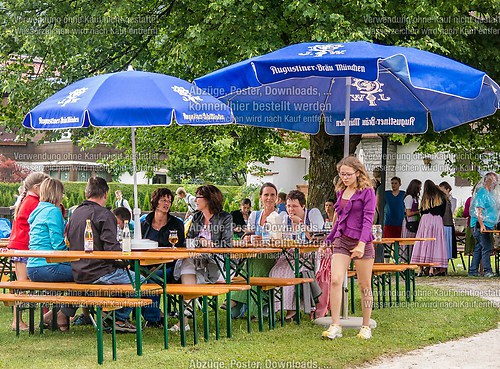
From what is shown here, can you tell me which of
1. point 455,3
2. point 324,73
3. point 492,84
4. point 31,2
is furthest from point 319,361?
point 31,2

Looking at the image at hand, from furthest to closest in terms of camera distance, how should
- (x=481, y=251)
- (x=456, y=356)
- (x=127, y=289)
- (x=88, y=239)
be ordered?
(x=481, y=251) < (x=88, y=239) < (x=456, y=356) < (x=127, y=289)

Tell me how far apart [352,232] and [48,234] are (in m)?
3.23

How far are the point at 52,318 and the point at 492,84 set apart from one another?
18.2ft

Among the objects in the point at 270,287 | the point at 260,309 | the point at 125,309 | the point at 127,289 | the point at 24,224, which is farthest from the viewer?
the point at 24,224

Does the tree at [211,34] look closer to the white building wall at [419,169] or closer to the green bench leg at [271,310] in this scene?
the green bench leg at [271,310]

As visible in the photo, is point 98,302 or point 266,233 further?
point 266,233

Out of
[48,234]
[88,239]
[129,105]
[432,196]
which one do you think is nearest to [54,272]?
[48,234]

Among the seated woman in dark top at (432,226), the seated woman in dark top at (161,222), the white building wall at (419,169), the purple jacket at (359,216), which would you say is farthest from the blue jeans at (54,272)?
the white building wall at (419,169)

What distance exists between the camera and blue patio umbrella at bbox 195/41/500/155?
968 cm

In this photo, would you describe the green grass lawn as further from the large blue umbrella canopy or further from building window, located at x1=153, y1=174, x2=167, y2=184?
building window, located at x1=153, y1=174, x2=167, y2=184

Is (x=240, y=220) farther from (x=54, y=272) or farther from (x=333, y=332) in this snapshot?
(x=54, y=272)

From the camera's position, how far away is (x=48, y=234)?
10117 millimetres

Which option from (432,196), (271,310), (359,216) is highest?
(432,196)

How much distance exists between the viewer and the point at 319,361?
8555 millimetres
